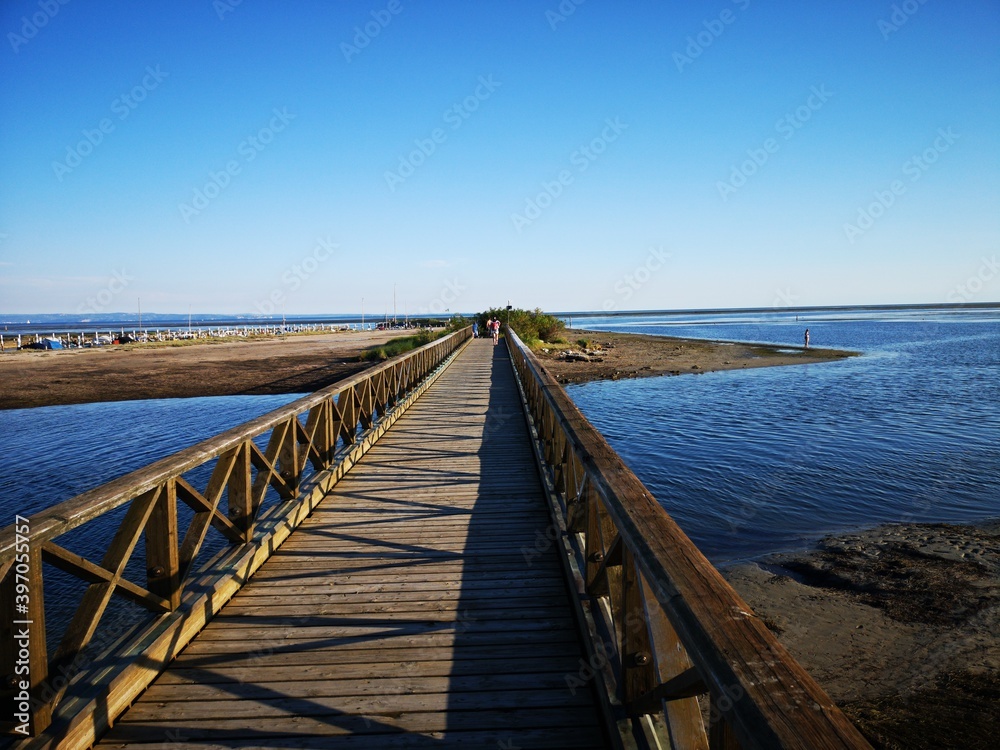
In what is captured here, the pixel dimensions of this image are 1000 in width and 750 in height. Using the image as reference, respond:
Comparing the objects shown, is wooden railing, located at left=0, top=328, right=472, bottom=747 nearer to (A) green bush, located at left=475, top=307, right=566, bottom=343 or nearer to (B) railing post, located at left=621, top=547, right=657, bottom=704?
(B) railing post, located at left=621, top=547, right=657, bottom=704

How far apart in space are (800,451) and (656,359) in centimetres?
2497

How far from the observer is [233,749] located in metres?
2.45

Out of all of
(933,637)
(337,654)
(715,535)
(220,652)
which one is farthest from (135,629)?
(715,535)

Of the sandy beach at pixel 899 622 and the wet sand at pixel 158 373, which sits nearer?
the sandy beach at pixel 899 622

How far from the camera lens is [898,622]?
6086 millimetres

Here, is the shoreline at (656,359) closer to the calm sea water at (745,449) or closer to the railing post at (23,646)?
the calm sea water at (745,449)

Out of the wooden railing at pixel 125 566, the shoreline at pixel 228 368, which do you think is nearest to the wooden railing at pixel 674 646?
the wooden railing at pixel 125 566

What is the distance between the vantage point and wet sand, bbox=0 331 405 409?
23.4 m

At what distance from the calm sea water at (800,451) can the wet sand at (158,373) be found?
1349 centimetres

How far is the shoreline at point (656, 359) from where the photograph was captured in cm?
3038

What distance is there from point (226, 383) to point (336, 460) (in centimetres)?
2177

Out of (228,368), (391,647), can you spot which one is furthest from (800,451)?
(228,368)

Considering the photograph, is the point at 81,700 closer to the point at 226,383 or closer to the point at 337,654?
the point at 337,654

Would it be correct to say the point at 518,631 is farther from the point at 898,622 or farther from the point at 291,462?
the point at 898,622
